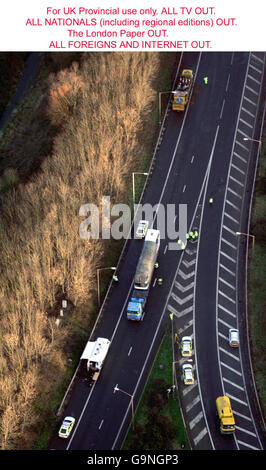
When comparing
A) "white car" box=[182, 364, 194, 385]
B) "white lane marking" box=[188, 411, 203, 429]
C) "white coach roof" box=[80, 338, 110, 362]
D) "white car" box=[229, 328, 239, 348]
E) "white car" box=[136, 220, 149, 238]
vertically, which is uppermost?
"white car" box=[136, 220, 149, 238]

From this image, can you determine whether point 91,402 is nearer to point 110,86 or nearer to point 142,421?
point 142,421

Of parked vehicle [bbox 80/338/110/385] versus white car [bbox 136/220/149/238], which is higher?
white car [bbox 136/220/149/238]

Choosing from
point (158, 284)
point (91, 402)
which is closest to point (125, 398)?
point (91, 402)

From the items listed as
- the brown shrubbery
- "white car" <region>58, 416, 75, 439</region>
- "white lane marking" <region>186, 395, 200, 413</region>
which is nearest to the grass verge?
"white lane marking" <region>186, 395, 200, 413</region>

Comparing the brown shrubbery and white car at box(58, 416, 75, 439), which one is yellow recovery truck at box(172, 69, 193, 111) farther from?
white car at box(58, 416, 75, 439)

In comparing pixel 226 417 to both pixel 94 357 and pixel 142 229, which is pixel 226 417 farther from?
pixel 142 229

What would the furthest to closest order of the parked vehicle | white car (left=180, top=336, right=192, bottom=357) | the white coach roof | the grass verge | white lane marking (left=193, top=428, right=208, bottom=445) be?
white car (left=180, top=336, right=192, bottom=357) → the white coach roof → the parked vehicle → white lane marking (left=193, top=428, right=208, bottom=445) → the grass verge
